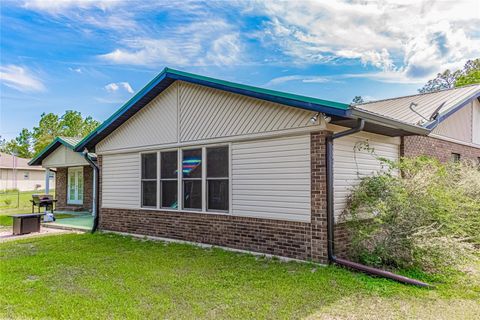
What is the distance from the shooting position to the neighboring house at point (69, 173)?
611 inches

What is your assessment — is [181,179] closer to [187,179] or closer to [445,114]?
[187,179]

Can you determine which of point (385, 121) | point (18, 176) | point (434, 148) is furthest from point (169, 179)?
point (18, 176)

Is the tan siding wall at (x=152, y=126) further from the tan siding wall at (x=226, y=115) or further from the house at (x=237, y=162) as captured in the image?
the tan siding wall at (x=226, y=115)

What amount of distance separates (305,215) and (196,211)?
2.99m

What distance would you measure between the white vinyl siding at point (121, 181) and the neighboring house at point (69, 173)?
17.2 feet

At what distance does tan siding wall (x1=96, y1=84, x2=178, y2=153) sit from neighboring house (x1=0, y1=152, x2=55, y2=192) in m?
29.2

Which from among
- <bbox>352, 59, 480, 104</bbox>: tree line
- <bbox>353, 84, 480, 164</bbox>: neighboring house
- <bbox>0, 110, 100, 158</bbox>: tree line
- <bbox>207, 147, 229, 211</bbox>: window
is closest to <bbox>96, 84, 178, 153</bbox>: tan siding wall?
<bbox>207, 147, 229, 211</bbox>: window

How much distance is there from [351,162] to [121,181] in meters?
6.77

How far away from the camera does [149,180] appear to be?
30.7 feet

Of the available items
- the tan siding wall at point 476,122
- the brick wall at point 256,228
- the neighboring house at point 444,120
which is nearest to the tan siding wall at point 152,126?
the brick wall at point 256,228

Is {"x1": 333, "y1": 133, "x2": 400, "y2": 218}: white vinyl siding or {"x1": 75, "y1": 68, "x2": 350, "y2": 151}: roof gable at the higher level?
{"x1": 75, "y1": 68, "x2": 350, "y2": 151}: roof gable

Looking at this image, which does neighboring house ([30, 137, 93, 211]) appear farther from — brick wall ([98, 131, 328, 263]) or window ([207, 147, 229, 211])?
window ([207, 147, 229, 211])

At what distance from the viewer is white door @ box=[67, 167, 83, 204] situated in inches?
640

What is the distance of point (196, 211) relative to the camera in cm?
810
